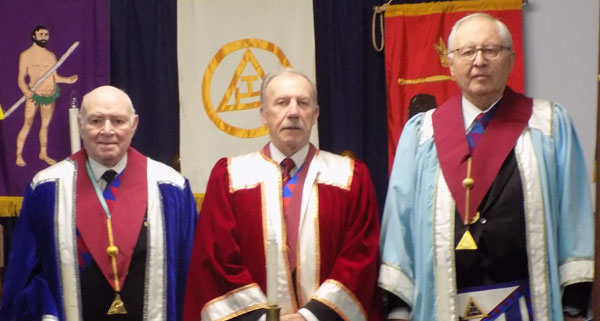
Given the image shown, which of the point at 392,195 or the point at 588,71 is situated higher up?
the point at 588,71

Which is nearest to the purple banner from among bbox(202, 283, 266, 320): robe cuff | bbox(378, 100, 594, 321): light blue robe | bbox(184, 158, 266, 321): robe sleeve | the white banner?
the white banner

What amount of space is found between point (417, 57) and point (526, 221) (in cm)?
235

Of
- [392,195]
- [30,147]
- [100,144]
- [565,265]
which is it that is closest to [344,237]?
[392,195]

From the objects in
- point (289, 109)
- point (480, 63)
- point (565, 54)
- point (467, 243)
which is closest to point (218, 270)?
point (289, 109)

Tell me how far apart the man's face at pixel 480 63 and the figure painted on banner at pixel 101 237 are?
116 centimetres

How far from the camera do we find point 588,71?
509 cm

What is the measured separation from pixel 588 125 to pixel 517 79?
18.6 inches

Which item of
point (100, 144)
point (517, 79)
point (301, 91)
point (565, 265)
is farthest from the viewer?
point (517, 79)

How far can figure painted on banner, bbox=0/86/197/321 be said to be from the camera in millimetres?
3279

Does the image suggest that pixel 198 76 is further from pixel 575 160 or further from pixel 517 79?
pixel 575 160

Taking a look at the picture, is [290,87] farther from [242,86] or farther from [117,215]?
[242,86]

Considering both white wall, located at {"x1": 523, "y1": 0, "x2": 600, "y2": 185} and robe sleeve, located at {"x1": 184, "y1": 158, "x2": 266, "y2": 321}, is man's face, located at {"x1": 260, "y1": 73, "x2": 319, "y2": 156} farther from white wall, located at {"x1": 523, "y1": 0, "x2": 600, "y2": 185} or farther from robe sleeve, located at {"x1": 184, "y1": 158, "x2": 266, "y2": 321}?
white wall, located at {"x1": 523, "y1": 0, "x2": 600, "y2": 185}

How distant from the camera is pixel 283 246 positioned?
3074 millimetres

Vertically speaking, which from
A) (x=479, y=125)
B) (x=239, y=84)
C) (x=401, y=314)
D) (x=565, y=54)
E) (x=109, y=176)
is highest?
(x=565, y=54)
